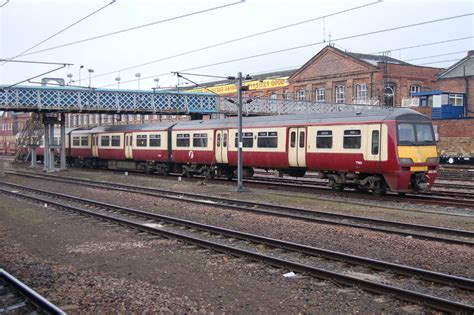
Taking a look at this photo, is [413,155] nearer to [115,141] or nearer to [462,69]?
[115,141]

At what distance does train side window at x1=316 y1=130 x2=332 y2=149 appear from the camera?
63.8ft

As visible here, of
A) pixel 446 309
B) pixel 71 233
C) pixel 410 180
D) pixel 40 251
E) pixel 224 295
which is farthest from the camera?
pixel 410 180

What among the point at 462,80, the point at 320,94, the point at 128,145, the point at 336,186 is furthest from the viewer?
the point at 320,94

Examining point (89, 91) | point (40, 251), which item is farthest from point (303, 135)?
point (89, 91)

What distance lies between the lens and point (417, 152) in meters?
17.5

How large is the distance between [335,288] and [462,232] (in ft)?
17.1

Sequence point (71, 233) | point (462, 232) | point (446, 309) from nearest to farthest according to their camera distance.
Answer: point (446, 309), point (462, 232), point (71, 233)

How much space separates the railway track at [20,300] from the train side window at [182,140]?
20.6 m

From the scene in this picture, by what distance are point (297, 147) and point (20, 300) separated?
1531cm

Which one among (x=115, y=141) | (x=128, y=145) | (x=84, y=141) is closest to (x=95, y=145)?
(x=84, y=141)

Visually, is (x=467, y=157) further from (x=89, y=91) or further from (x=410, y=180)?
(x=89, y=91)

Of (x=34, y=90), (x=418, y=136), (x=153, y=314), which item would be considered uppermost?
(x=34, y=90)

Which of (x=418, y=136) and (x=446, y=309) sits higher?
(x=418, y=136)

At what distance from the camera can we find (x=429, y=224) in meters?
12.6
